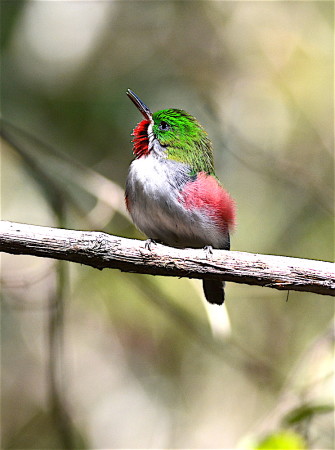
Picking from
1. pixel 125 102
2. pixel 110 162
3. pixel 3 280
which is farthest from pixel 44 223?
pixel 125 102

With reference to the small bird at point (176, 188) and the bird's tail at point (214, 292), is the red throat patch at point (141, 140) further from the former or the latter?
the bird's tail at point (214, 292)

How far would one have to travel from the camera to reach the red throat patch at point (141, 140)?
3.98 m

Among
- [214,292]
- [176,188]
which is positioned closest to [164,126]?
[176,188]

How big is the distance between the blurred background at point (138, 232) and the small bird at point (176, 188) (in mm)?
1450

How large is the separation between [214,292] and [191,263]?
127cm

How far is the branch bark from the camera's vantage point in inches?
111

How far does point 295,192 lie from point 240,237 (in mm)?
768

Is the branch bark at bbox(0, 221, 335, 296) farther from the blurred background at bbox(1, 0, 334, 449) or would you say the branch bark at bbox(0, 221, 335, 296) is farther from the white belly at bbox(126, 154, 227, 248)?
the blurred background at bbox(1, 0, 334, 449)

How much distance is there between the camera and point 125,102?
20.0 feet

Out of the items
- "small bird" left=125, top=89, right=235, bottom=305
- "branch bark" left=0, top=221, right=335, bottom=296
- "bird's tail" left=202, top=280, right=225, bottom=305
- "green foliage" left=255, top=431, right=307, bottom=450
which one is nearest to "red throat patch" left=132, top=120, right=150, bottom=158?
"small bird" left=125, top=89, right=235, bottom=305

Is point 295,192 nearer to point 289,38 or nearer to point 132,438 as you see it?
point 289,38

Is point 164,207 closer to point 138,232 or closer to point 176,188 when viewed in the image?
point 176,188

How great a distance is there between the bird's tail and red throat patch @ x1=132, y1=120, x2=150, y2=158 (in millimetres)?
876

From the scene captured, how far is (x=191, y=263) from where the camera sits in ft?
9.74
